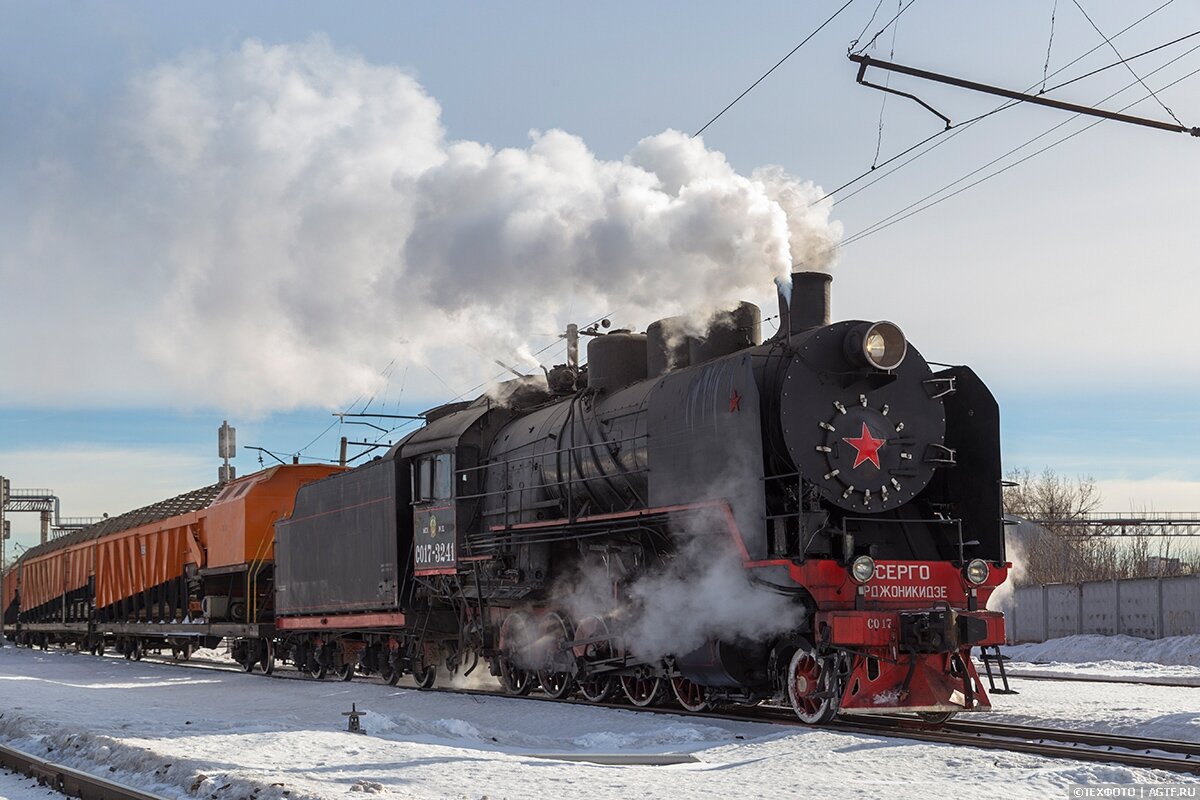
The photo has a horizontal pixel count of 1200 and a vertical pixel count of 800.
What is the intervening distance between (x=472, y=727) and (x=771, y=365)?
435 cm

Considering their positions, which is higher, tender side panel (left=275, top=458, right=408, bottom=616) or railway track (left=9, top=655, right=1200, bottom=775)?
tender side panel (left=275, top=458, right=408, bottom=616)

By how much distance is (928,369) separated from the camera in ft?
39.4

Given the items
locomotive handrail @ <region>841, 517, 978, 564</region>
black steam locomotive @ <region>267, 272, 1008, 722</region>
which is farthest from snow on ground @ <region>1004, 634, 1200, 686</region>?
black steam locomotive @ <region>267, 272, 1008, 722</region>

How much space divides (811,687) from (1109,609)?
2131cm

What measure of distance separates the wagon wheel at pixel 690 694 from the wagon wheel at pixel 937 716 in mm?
→ 2127

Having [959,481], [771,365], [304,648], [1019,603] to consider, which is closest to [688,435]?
[771,365]

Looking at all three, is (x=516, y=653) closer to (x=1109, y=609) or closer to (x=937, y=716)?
(x=937, y=716)

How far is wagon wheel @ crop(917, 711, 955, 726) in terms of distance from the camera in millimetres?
11172

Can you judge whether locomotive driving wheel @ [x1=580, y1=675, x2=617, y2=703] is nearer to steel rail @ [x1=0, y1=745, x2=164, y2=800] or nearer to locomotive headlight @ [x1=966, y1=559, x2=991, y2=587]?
locomotive headlight @ [x1=966, y1=559, x2=991, y2=587]

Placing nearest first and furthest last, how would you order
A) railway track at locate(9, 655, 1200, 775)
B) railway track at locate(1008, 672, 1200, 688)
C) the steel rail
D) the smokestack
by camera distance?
1. the steel rail
2. railway track at locate(9, 655, 1200, 775)
3. the smokestack
4. railway track at locate(1008, 672, 1200, 688)

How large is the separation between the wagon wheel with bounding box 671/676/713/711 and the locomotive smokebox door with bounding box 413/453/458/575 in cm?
401

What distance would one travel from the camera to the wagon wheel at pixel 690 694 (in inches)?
494

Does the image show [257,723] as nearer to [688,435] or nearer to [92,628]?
[688,435]

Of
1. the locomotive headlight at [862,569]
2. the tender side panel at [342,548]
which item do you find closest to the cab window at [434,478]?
the tender side panel at [342,548]
